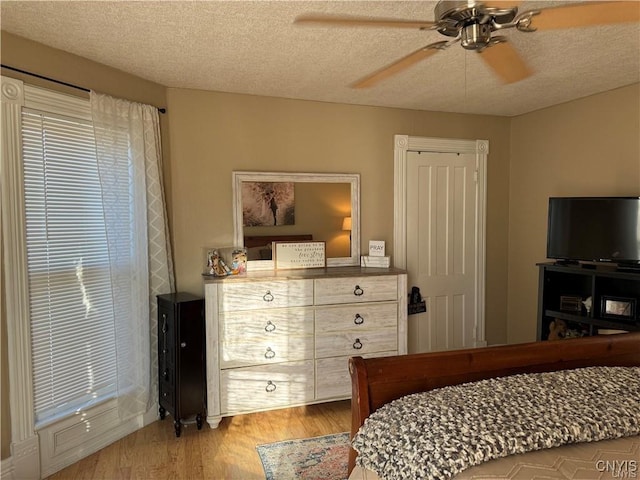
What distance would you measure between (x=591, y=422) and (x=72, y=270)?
269cm

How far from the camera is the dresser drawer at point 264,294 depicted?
3010mm

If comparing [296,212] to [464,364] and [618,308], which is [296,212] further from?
[618,308]

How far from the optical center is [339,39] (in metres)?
2.37

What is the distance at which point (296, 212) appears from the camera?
3559 mm

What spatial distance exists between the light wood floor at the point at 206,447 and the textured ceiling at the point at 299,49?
239 cm

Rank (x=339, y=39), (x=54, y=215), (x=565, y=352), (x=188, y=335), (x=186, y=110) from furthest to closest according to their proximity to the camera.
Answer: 1. (x=186, y=110)
2. (x=188, y=335)
3. (x=54, y=215)
4. (x=339, y=39)
5. (x=565, y=352)

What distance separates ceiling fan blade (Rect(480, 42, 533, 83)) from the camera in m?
2.16

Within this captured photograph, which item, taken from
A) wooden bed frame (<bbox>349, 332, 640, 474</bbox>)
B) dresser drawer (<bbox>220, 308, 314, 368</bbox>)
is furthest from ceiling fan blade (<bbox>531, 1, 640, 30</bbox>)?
dresser drawer (<bbox>220, 308, 314, 368</bbox>)

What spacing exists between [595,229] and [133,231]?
318 centimetres

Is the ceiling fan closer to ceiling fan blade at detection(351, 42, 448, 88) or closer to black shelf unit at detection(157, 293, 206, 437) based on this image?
ceiling fan blade at detection(351, 42, 448, 88)

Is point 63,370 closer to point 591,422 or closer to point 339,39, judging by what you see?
point 339,39

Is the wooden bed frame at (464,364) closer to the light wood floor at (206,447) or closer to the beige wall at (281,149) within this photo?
the light wood floor at (206,447)

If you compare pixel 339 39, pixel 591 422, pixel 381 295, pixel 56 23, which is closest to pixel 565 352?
pixel 591 422

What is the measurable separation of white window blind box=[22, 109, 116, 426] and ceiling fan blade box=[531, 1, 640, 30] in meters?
2.51
